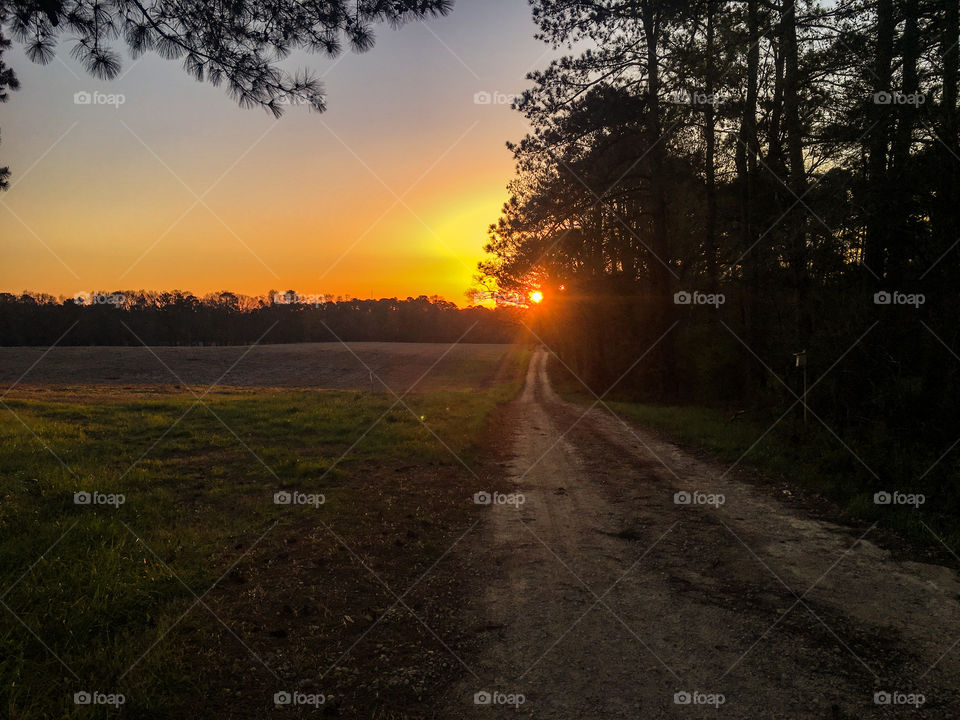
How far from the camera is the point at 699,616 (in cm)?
503

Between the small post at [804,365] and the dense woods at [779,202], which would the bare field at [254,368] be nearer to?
the dense woods at [779,202]

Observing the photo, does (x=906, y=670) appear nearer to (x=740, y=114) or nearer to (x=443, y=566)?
(x=443, y=566)

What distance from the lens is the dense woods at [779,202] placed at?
10.3 metres

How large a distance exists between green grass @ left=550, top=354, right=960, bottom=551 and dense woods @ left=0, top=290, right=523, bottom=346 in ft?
246

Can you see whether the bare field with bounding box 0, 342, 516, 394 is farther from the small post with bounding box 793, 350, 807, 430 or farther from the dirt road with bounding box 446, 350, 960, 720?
the dirt road with bounding box 446, 350, 960, 720

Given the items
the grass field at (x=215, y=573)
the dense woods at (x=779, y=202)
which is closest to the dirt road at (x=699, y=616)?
the grass field at (x=215, y=573)

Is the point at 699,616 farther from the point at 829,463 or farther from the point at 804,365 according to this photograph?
the point at 804,365

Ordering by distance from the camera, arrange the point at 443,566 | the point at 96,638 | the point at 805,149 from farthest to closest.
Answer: the point at 805,149
the point at 443,566
the point at 96,638

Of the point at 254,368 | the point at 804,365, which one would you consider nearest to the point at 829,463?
the point at 804,365

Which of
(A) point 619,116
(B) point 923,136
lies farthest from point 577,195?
(B) point 923,136

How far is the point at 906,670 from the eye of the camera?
163 inches

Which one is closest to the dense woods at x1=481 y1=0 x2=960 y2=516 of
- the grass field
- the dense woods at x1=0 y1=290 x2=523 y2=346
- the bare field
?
the grass field

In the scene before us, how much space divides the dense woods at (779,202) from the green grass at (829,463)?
14 cm

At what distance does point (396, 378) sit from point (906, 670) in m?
49.2
